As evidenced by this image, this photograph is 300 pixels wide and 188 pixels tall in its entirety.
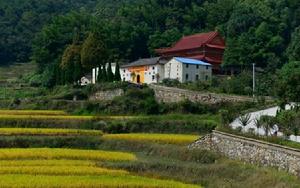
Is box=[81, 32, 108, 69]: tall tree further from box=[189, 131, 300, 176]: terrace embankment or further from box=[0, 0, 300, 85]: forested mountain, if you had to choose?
box=[189, 131, 300, 176]: terrace embankment

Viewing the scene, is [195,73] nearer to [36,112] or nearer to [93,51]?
[93,51]

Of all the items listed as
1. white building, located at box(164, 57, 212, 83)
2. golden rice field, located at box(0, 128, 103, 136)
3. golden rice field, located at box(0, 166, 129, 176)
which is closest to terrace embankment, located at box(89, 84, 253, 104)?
white building, located at box(164, 57, 212, 83)

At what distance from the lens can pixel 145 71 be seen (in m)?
58.2

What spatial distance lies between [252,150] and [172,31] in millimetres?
48435

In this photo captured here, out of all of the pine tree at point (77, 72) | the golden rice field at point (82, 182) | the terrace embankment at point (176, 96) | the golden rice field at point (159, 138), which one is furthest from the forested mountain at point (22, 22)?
the golden rice field at point (82, 182)

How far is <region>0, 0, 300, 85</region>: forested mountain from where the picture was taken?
5869 centimetres

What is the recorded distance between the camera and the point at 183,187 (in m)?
21.0

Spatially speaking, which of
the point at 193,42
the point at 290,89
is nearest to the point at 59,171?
the point at 290,89

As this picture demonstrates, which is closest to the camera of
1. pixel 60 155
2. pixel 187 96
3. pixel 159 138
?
pixel 60 155

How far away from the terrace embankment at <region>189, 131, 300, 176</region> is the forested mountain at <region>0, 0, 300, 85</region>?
2429cm

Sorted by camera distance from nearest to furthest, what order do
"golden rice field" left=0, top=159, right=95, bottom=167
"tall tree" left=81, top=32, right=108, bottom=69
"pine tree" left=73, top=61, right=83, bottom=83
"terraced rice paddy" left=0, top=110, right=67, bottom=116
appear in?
"golden rice field" left=0, top=159, right=95, bottom=167 → "terraced rice paddy" left=0, top=110, right=67, bottom=116 → "tall tree" left=81, top=32, right=108, bottom=69 → "pine tree" left=73, top=61, right=83, bottom=83

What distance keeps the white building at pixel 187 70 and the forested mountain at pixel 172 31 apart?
12.1ft

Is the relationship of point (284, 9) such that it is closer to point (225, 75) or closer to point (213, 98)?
point (225, 75)

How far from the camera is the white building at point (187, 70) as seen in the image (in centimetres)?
5397
